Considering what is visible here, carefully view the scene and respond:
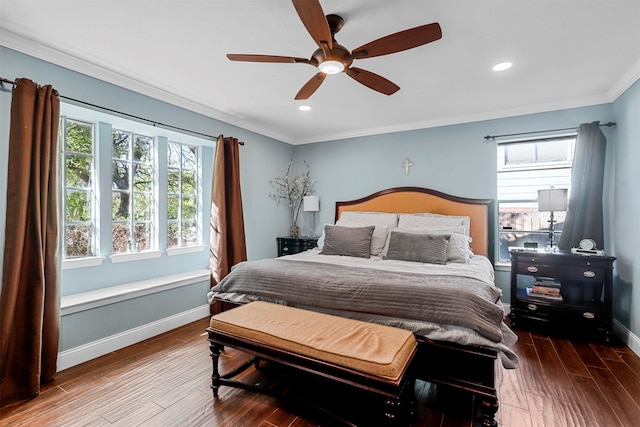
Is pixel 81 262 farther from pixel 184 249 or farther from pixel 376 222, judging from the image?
pixel 376 222

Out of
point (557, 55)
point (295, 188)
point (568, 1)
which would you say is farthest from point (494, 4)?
point (295, 188)

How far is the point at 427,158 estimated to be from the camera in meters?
4.19

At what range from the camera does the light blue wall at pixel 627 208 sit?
2705 millimetres

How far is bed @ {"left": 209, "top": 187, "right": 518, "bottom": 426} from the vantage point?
1.80 m

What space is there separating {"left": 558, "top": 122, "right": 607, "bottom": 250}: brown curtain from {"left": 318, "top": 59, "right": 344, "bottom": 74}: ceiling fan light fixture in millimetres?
2928

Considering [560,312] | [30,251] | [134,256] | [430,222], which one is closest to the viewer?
[30,251]

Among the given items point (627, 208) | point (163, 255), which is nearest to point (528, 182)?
point (627, 208)

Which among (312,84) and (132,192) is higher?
(312,84)

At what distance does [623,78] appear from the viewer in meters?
2.80

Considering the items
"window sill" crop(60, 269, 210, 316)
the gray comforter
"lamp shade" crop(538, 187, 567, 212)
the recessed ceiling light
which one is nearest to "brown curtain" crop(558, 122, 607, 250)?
"lamp shade" crop(538, 187, 567, 212)

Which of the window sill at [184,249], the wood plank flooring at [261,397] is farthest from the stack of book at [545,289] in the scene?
the window sill at [184,249]

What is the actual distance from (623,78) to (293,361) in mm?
3779

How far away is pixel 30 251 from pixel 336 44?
257 cm

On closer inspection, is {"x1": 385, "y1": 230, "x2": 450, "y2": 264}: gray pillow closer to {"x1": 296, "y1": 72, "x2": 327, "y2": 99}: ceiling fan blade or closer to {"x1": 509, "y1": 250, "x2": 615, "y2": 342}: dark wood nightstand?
{"x1": 509, "y1": 250, "x2": 615, "y2": 342}: dark wood nightstand
